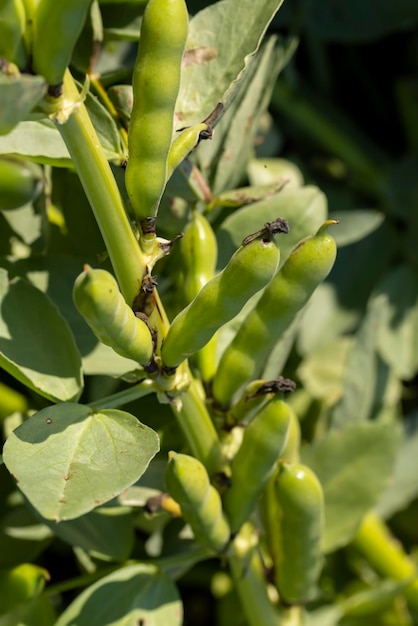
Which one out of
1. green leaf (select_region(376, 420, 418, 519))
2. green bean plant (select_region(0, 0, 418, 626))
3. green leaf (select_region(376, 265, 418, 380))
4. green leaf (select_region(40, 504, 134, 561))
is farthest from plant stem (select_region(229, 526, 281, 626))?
green leaf (select_region(376, 265, 418, 380))

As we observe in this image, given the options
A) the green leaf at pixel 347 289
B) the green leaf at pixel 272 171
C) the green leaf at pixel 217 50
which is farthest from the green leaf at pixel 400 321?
the green leaf at pixel 217 50

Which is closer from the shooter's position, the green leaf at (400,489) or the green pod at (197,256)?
the green pod at (197,256)

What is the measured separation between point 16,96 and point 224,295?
0.20 metres

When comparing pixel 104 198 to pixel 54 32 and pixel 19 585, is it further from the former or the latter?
pixel 19 585

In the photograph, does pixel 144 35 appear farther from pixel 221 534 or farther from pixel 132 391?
pixel 221 534

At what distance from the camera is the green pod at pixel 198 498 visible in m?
0.67

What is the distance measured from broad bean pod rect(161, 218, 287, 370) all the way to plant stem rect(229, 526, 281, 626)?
0.91 feet

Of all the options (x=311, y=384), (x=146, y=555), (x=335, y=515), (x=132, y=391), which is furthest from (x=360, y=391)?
(x=132, y=391)

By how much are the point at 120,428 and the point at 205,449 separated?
0.48ft

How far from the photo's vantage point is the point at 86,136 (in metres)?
0.57

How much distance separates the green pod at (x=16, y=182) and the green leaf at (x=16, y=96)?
0.32 m

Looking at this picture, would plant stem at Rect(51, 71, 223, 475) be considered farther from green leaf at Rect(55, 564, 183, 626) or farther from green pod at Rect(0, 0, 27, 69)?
green leaf at Rect(55, 564, 183, 626)

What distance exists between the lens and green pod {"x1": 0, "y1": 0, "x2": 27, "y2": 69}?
0.49 metres

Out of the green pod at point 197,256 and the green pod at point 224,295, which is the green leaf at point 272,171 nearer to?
the green pod at point 197,256
